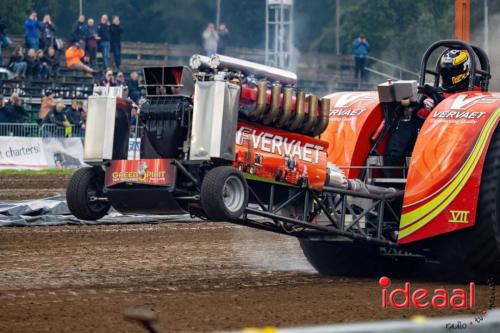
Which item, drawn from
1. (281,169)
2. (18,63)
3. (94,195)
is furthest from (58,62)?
(281,169)

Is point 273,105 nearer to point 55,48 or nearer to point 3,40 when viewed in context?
point 55,48

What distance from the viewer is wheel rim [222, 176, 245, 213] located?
830 cm

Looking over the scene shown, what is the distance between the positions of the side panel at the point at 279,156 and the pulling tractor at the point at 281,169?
1 cm

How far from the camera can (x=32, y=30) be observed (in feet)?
96.5

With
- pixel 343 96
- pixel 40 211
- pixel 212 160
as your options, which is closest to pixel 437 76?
pixel 343 96

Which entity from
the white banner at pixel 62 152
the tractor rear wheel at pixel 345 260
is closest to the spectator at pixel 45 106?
the white banner at pixel 62 152

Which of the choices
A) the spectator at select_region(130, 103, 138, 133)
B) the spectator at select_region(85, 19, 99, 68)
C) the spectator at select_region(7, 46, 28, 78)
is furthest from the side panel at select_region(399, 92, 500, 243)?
the spectator at select_region(85, 19, 99, 68)

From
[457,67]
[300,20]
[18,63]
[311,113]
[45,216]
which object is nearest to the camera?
[311,113]

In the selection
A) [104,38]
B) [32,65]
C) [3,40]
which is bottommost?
[32,65]

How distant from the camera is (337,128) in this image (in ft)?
34.2

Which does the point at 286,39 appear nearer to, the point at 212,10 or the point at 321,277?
the point at 212,10

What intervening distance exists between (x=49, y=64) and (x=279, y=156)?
21.3 meters

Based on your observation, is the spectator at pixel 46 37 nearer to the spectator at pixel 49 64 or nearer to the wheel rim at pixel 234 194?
the spectator at pixel 49 64

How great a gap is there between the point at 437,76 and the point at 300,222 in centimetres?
227
